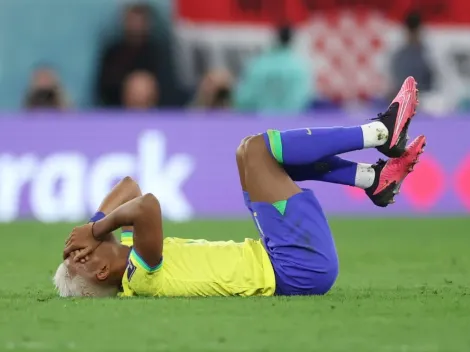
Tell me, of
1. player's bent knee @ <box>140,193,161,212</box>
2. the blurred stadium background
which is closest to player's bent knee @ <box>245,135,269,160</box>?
player's bent knee @ <box>140,193,161,212</box>

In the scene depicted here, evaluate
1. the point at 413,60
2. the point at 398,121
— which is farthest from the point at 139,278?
the point at 413,60

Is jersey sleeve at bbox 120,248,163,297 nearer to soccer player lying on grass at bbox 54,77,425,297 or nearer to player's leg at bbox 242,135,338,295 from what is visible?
soccer player lying on grass at bbox 54,77,425,297

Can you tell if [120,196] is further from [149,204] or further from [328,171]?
[328,171]

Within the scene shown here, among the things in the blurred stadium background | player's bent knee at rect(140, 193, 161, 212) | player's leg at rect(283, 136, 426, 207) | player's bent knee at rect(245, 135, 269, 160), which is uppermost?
player's bent knee at rect(245, 135, 269, 160)

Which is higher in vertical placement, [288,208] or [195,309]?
[288,208]

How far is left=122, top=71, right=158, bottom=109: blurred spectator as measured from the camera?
54.7 ft

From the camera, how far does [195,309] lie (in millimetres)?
7473

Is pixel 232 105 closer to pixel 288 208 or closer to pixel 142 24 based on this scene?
pixel 142 24

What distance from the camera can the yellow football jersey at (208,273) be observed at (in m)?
7.94

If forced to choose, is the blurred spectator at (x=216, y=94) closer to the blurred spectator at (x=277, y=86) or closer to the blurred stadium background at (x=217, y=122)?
the blurred stadium background at (x=217, y=122)

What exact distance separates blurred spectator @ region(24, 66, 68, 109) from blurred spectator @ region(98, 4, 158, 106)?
1.56 m

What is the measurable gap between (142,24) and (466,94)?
5.38m

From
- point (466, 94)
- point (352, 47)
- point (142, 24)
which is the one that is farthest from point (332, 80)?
point (142, 24)

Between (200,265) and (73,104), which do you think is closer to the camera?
(200,265)
